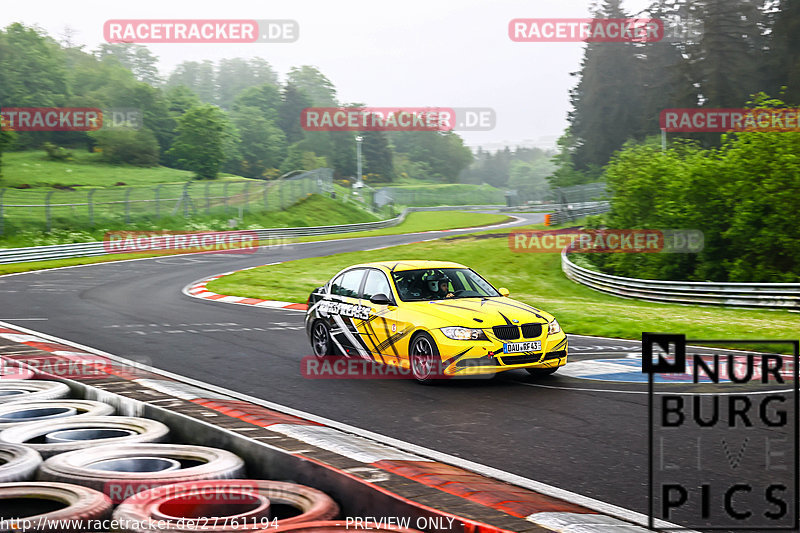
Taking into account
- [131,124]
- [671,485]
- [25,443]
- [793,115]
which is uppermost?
[131,124]

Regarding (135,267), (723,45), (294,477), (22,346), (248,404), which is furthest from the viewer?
(723,45)

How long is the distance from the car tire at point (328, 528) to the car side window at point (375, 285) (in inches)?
259

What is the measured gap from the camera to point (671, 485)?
6.03 m

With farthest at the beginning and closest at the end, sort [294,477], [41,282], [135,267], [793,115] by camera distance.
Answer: [135,267] < [41,282] < [793,115] < [294,477]

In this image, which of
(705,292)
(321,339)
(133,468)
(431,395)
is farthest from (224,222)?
(133,468)

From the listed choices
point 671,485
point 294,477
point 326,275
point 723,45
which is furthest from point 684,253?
point 723,45

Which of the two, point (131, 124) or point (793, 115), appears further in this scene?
point (131, 124)

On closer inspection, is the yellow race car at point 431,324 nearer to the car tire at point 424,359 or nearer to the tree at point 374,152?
the car tire at point 424,359

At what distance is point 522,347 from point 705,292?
16.7 metres

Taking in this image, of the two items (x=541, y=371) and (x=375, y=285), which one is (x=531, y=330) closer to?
(x=541, y=371)

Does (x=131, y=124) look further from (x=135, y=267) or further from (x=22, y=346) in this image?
(x=22, y=346)

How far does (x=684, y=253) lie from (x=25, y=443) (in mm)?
26726

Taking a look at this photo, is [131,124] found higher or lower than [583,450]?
higher

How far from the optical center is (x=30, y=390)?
26.3 ft
